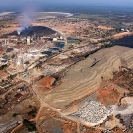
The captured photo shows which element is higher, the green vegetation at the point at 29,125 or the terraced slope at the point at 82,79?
the terraced slope at the point at 82,79

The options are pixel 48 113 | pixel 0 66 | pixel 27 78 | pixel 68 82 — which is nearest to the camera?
pixel 48 113

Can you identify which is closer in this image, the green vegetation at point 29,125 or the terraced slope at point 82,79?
the green vegetation at point 29,125

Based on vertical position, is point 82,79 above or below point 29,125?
above

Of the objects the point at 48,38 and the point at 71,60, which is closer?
the point at 71,60

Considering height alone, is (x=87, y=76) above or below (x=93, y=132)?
above

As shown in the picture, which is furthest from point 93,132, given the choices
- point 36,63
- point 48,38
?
point 48,38

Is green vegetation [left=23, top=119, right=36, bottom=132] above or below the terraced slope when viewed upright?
below

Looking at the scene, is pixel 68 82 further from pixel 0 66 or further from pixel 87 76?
pixel 0 66

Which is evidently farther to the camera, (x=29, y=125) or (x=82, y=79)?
(x=82, y=79)

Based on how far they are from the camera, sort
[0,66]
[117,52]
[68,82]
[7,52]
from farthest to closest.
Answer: [7,52] → [117,52] → [0,66] → [68,82]

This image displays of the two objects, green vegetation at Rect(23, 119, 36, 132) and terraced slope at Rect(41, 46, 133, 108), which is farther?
terraced slope at Rect(41, 46, 133, 108)
